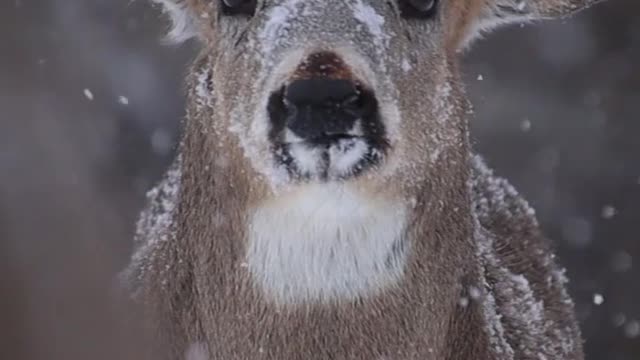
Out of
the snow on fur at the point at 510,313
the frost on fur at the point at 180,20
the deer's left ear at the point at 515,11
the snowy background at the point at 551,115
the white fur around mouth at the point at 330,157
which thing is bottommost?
the snowy background at the point at 551,115

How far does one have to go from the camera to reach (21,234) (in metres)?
1.56

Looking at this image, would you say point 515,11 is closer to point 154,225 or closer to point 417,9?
point 417,9

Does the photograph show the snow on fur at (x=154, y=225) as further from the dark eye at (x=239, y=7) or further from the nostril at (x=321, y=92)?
the nostril at (x=321, y=92)

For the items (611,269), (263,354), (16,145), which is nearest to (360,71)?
(263,354)

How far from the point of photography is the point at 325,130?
11.2 feet

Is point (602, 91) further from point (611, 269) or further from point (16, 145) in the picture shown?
point (16, 145)

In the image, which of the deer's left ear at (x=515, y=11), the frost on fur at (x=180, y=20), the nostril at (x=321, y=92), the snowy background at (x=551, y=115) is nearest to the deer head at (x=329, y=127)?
the nostril at (x=321, y=92)

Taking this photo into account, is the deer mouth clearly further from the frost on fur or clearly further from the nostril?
the frost on fur

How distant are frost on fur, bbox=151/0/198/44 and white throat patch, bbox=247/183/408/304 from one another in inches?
40.6

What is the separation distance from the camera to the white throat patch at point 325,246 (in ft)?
12.3

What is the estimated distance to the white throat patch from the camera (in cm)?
375

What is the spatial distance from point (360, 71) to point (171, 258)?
1.10 metres

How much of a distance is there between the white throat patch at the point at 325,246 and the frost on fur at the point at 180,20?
103cm

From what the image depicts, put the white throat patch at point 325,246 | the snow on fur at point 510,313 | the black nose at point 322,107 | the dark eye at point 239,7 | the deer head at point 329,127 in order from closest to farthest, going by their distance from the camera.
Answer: the black nose at point 322,107, the deer head at point 329,127, the white throat patch at point 325,246, the dark eye at point 239,7, the snow on fur at point 510,313
